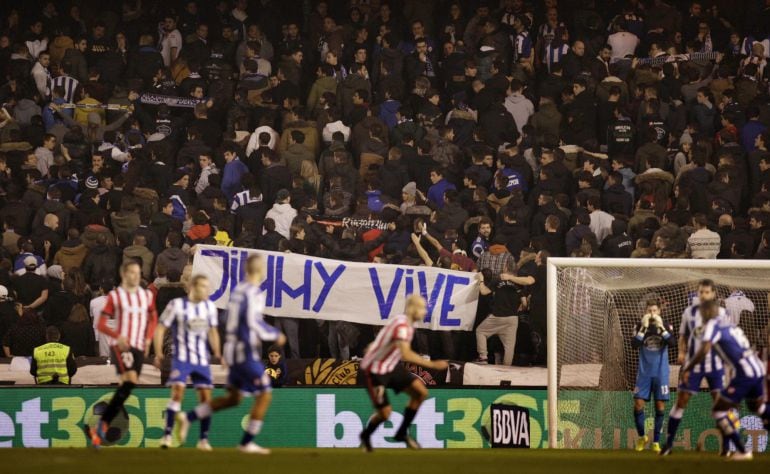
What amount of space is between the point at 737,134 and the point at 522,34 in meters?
4.74

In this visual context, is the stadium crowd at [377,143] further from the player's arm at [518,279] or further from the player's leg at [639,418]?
the player's leg at [639,418]

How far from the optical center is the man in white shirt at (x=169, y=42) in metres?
24.0

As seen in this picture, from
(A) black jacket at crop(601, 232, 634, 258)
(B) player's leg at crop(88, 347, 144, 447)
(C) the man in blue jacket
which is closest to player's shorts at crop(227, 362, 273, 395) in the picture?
(B) player's leg at crop(88, 347, 144, 447)

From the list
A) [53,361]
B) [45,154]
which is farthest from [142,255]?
[45,154]

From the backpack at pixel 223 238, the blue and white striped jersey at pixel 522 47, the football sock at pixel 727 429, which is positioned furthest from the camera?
the blue and white striped jersey at pixel 522 47

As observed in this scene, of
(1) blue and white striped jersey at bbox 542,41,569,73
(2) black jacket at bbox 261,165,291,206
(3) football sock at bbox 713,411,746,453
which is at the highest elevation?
(1) blue and white striped jersey at bbox 542,41,569,73

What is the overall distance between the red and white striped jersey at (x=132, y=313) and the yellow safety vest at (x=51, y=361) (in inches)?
185

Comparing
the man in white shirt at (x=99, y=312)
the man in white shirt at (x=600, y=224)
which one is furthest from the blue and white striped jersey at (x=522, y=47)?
the man in white shirt at (x=99, y=312)

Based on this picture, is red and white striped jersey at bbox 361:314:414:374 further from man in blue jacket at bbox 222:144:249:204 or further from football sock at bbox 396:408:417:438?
man in blue jacket at bbox 222:144:249:204

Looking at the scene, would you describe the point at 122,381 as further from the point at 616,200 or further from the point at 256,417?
the point at 616,200

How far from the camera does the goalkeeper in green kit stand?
16.5 metres

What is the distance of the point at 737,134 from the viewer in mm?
21531

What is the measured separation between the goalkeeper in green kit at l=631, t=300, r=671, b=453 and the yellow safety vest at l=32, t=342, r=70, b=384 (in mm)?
8554

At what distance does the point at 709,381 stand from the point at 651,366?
7.74 feet
